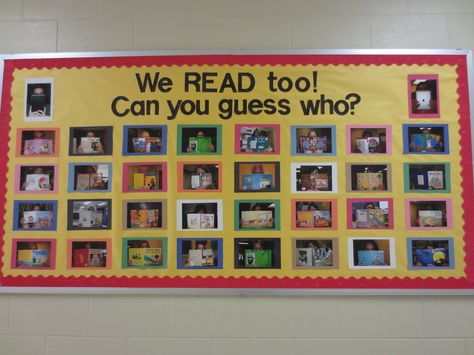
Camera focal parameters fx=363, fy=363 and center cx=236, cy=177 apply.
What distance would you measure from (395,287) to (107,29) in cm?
180

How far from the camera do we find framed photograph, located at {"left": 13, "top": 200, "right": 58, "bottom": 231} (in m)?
1.68

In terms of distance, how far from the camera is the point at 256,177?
5.46 feet

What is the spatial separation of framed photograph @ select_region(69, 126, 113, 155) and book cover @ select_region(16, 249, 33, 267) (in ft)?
1.63

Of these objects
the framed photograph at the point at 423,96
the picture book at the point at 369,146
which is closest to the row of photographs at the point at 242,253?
the picture book at the point at 369,146

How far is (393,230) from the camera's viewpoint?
1.63 meters

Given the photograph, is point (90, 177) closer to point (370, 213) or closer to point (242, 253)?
point (242, 253)

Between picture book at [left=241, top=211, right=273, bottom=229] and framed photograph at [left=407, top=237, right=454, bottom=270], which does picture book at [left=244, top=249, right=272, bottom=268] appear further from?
framed photograph at [left=407, top=237, right=454, bottom=270]

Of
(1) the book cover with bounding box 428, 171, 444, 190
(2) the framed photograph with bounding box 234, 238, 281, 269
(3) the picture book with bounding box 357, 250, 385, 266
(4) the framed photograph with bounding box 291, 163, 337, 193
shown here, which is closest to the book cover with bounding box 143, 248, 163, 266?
(2) the framed photograph with bounding box 234, 238, 281, 269

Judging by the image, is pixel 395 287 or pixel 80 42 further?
pixel 80 42

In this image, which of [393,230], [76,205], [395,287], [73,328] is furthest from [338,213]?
[73,328]

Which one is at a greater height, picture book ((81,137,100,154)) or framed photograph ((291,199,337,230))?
picture book ((81,137,100,154))

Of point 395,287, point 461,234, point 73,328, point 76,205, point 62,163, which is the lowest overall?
point 73,328

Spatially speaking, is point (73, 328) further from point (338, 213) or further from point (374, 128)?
point (374, 128)

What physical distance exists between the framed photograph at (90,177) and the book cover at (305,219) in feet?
2.88
